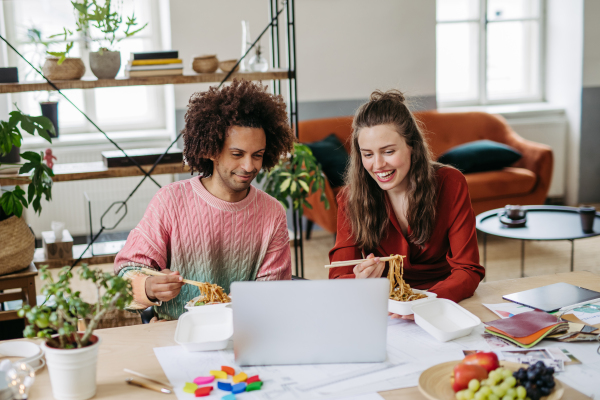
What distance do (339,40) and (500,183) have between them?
5.42 feet

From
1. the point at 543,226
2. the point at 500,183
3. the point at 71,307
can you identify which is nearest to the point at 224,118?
the point at 71,307

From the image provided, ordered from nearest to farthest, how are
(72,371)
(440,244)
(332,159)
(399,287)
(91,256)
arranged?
(72,371), (399,287), (440,244), (91,256), (332,159)

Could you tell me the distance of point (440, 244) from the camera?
6.41 ft

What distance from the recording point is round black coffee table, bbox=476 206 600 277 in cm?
301

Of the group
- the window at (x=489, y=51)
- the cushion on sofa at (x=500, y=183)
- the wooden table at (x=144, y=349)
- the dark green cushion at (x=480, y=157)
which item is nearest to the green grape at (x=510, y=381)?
the wooden table at (x=144, y=349)

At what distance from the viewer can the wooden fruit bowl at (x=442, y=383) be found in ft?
3.61

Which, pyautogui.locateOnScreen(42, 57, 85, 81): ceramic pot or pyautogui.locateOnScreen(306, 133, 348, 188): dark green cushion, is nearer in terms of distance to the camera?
pyautogui.locateOnScreen(42, 57, 85, 81): ceramic pot

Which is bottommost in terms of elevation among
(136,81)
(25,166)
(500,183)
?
(500,183)

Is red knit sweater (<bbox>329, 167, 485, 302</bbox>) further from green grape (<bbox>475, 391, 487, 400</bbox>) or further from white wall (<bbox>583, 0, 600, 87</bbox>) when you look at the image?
white wall (<bbox>583, 0, 600, 87</bbox>)

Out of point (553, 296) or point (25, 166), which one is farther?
point (25, 166)

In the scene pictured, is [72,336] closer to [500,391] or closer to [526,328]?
[500,391]

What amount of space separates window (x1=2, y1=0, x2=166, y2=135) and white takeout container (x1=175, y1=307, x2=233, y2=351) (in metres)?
3.20

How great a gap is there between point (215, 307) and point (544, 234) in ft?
6.87

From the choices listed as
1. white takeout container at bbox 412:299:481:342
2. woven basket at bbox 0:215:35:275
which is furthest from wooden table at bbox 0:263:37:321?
white takeout container at bbox 412:299:481:342
